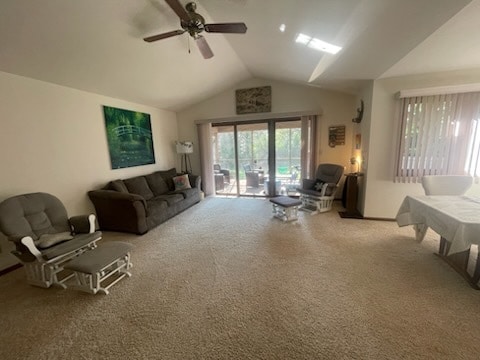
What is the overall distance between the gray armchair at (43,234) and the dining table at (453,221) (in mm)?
3650

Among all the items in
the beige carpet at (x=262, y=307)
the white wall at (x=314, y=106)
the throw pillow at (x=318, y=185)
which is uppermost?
the white wall at (x=314, y=106)

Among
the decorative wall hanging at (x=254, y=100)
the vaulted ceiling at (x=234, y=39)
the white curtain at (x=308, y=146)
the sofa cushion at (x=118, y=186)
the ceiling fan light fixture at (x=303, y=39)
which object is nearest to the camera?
the vaulted ceiling at (x=234, y=39)

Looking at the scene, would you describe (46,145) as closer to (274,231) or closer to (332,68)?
(274,231)

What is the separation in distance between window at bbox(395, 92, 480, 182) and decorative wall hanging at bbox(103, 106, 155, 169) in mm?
4854

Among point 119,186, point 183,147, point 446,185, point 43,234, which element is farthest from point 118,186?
point 446,185

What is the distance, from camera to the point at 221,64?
4.06 meters

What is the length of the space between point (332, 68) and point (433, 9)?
1.63 meters

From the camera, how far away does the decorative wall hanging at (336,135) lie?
15.7ft

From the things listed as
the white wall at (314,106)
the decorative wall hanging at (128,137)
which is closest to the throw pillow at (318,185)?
the white wall at (314,106)

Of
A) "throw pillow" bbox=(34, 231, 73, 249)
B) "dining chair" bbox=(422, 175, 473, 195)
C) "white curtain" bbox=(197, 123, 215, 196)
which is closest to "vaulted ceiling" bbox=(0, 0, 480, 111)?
"dining chair" bbox=(422, 175, 473, 195)

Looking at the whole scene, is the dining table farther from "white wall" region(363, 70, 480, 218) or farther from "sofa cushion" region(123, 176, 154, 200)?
"sofa cushion" region(123, 176, 154, 200)

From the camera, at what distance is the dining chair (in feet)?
8.81

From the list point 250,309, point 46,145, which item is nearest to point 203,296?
point 250,309

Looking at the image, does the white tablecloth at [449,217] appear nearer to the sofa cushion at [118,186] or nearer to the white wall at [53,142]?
the sofa cushion at [118,186]
